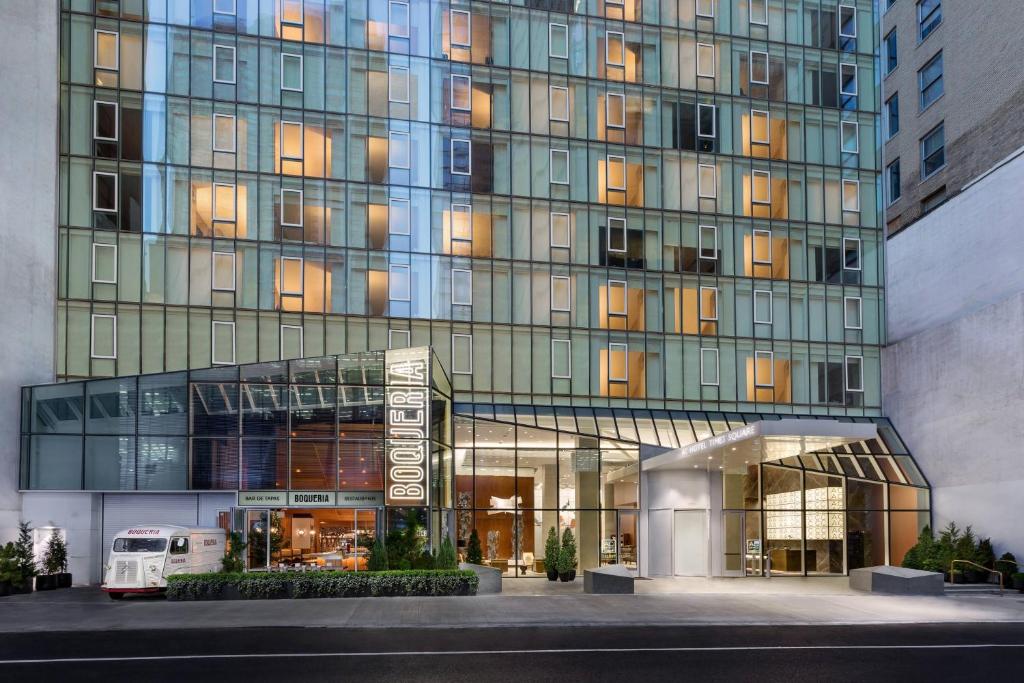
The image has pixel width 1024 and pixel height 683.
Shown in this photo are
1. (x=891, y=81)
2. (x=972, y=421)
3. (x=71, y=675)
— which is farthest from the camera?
(x=891, y=81)

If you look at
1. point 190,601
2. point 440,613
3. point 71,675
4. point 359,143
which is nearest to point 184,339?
point 359,143

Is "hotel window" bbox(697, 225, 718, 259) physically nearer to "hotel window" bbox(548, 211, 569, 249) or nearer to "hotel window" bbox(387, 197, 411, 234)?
"hotel window" bbox(548, 211, 569, 249)

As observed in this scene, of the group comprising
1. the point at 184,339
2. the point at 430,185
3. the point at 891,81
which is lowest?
the point at 184,339

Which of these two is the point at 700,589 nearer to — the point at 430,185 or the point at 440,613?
the point at 440,613

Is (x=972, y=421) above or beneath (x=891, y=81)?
beneath

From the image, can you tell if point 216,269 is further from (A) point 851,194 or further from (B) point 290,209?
(A) point 851,194

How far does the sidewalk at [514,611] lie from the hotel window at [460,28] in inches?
928

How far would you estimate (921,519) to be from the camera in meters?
39.2

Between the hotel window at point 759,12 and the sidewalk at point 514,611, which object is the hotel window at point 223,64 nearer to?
the sidewalk at point 514,611

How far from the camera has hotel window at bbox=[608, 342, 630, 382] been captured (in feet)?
136

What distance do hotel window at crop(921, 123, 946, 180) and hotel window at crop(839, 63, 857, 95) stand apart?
15.4ft

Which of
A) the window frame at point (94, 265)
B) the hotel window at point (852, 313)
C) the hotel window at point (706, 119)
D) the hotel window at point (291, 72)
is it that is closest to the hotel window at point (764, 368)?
the hotel window at point (852, 313)

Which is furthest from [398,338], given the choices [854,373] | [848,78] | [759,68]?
[848,78]

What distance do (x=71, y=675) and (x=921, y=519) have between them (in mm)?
33339
